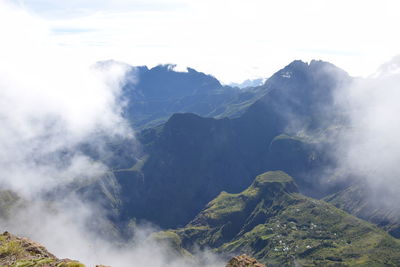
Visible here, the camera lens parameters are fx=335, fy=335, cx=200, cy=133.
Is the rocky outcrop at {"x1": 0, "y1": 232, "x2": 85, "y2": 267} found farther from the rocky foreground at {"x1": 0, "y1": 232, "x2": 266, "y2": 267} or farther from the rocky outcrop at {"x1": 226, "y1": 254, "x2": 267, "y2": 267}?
the rocky outcrop at {"x1": 226, "y1": 254, "x2": 267, "y2": 267}

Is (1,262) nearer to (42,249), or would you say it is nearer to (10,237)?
(42,249)

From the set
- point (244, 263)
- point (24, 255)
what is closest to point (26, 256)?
point (24, 255)

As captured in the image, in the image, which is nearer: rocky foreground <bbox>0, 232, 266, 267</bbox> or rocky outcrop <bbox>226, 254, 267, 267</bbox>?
rocky foreground <bbox>0, 232, 266, 267</bbox>

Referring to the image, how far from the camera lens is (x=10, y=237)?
135125 millimetres

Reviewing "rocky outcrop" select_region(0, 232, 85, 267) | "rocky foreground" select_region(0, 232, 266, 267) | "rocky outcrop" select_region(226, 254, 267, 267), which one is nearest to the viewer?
"rocky foreground" select_region(0, 232, 266, 267)

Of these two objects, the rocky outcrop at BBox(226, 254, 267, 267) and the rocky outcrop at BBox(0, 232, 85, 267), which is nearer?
the rocky outcrop at BBox(0, 232, 85, 267)

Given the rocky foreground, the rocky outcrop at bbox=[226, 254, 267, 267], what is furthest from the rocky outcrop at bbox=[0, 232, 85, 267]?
the rocky outcrop at bbox=[226, 254, 267, 267]

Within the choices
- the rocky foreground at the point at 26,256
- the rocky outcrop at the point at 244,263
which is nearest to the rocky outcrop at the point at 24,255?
the rocky foreground at the point at 26,256

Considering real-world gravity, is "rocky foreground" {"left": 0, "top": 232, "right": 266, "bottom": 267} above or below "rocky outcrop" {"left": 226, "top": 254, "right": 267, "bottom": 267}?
below

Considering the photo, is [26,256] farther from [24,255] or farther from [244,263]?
[244,263]

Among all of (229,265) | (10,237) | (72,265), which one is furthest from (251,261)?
(10,237)

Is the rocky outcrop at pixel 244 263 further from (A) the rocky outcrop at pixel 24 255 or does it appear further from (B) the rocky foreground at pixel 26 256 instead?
(A) the rocky outcrop at pixel 24 255

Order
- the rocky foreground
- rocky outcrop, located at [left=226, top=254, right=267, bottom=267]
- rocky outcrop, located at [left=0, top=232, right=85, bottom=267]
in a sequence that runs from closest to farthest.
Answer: the rocky foreground, rocky outcrop, located at [left=0, top=232, right=85, bottom=267], rocky outcrop, located at [left=226, top=254, right=267, bottom=267]

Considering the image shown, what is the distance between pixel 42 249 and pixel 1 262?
17.7m
